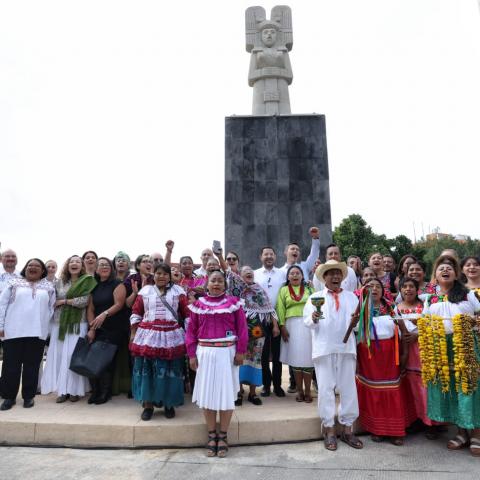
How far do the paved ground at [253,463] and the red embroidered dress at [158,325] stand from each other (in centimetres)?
93

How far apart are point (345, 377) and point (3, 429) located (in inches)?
137

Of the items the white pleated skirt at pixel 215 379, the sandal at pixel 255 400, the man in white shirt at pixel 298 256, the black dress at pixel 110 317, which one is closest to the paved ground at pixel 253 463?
the white pleated skirt at pixel 215 379

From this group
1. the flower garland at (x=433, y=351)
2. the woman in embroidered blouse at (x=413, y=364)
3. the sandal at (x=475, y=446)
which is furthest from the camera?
the woman in embroidered blouse at (x=413, y=364)

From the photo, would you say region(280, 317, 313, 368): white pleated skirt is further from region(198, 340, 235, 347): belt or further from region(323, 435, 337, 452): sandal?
region(198, 340, 235, 347): belt

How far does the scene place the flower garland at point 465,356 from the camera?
3629 millimetres

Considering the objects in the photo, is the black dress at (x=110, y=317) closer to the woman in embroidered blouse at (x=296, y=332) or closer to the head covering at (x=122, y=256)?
the head covering at (x=122, y=256)

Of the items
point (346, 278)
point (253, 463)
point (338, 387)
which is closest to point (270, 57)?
point (346, 278)

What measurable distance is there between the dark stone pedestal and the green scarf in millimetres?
5207

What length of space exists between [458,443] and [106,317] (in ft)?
12.9

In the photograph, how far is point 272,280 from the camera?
571 centimetres

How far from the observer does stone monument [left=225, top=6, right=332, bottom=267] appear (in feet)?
32.5

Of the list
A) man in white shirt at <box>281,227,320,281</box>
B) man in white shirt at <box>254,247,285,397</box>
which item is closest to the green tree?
man in white shirt at <box>281,227,320,281</box>

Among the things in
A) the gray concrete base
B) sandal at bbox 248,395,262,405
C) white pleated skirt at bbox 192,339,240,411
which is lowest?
the gray concrete base

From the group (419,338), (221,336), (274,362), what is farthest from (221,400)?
(419,338)
